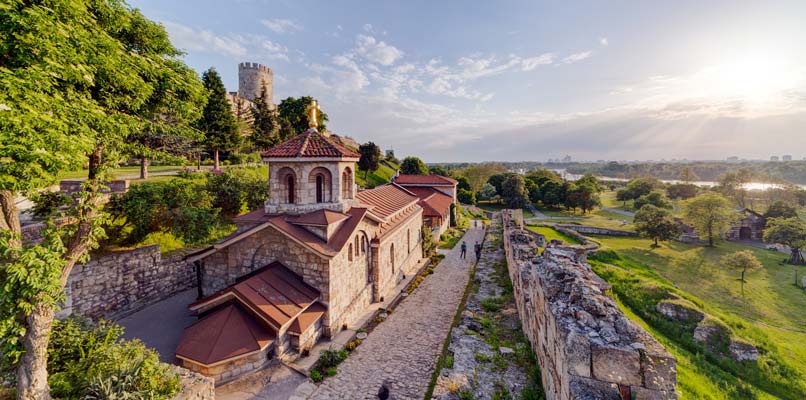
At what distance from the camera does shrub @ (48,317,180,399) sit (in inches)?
263

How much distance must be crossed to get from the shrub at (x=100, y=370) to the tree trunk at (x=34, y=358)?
0.35 m

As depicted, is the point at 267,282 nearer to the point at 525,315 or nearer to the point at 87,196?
the point at 87,196

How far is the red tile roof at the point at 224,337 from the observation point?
30.1ft

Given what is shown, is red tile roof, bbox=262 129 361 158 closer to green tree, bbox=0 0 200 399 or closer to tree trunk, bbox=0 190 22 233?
green tree, bbox=0 0 200 399

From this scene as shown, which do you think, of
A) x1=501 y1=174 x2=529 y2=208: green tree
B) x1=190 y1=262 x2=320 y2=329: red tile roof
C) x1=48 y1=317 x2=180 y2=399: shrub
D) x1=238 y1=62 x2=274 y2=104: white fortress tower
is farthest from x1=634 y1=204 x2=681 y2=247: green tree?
x1=238 y1=62 x2=274 y2=104: white fortress tower

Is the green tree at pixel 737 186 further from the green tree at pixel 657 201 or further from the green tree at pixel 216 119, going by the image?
the green tree at pixel 216 119

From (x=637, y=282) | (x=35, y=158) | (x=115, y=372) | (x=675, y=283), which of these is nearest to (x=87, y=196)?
A: (x=35, y=158)

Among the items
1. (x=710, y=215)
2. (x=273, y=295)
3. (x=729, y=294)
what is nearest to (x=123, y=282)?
(x=273, y=295)

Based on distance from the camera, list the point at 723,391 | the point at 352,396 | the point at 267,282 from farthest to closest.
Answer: the point at 267,282 → the point at 723,391 → the point at 352,396

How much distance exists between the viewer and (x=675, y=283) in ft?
83.7

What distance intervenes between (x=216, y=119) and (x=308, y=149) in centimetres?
2109

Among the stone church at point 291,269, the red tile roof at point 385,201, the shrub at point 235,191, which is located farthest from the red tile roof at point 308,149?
the shrub at point 235,191

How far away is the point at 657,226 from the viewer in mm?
35344

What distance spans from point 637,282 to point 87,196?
2543cm
